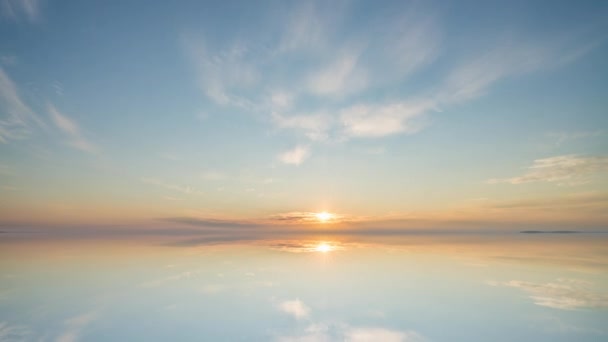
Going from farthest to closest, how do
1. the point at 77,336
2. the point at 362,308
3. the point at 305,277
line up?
the point at 305,277, the point at 362,308, the point at 77,336

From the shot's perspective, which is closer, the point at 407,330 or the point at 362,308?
the point at 407,330

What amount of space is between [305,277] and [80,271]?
44.0ft

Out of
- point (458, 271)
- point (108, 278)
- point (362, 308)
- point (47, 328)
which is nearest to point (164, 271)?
point (108, 278)

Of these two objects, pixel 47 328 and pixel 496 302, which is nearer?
pixel 47 328

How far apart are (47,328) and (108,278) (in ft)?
25.9

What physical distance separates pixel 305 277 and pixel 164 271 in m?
8.44

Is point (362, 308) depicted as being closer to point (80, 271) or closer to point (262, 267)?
point (262, 267)

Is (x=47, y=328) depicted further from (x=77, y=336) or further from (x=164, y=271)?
(x=164, y=271)

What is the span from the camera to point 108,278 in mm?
16500

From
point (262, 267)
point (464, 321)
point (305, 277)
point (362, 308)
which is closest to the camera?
point (464, 321)

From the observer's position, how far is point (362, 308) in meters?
11.1

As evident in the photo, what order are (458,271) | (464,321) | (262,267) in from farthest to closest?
1. (262,267)
2. (458,271)
3. (464,321)

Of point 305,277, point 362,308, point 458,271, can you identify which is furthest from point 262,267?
point 458,271

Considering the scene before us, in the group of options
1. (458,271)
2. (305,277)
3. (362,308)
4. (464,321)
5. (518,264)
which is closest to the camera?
(464,321)
